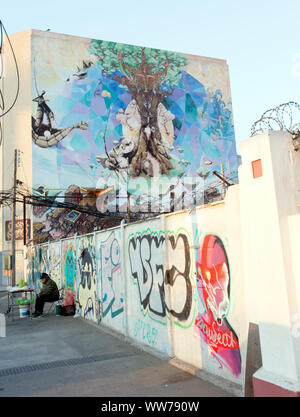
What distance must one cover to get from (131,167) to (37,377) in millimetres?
27858

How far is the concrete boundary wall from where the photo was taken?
4176mm

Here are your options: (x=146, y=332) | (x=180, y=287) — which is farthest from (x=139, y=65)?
(x=180, y=287)

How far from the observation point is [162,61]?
3581 centimetres

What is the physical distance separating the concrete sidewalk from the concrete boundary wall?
313mm

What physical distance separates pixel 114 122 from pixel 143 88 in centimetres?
443

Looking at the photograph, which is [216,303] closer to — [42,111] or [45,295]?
[45,295]

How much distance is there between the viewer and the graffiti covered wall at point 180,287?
17.1 feet

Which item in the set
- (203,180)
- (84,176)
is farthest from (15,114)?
(203,180)

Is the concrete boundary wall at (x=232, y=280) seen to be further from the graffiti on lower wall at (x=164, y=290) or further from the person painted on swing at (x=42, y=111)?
the person painted on swing at (x=42, y=111)

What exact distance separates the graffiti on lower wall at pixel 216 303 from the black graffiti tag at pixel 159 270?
44 cm

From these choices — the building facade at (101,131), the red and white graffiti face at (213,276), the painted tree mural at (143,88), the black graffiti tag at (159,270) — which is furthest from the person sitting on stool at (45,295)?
the painted tree mural at (143,88)

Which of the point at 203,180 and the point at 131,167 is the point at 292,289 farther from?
the point at 203,180

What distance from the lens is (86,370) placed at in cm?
639
